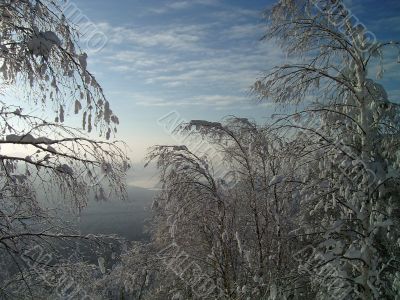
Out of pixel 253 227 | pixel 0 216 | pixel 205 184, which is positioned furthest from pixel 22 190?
pixel 253 227

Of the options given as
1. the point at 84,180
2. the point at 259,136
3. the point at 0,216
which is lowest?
the point at 0,216

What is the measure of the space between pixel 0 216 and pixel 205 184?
4701 millimetres

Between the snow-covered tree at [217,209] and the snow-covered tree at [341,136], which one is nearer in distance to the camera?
the snow-covered tree at [341,136]

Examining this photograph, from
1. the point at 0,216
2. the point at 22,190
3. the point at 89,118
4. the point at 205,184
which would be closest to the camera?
the point at 89,118

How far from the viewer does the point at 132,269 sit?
9.21 meters

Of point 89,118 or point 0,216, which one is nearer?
point 89,118

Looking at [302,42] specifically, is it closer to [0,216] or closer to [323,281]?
[323,281]

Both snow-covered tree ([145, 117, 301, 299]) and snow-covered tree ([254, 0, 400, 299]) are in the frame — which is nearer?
snow-covered tree ([254, 0, 400, 299])

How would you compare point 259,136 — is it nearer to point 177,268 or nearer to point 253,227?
point 177,268

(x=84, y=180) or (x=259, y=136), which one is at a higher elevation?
(x=259, y=136)

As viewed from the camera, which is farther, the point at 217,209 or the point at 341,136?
the point at 217,209

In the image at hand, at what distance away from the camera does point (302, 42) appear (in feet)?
17.1

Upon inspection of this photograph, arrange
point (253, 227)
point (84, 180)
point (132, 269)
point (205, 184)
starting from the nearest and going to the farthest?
point (84, 180) → point (205, 184) → point (132, 269) → point (253, 227)

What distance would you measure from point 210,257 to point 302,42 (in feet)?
18.4
